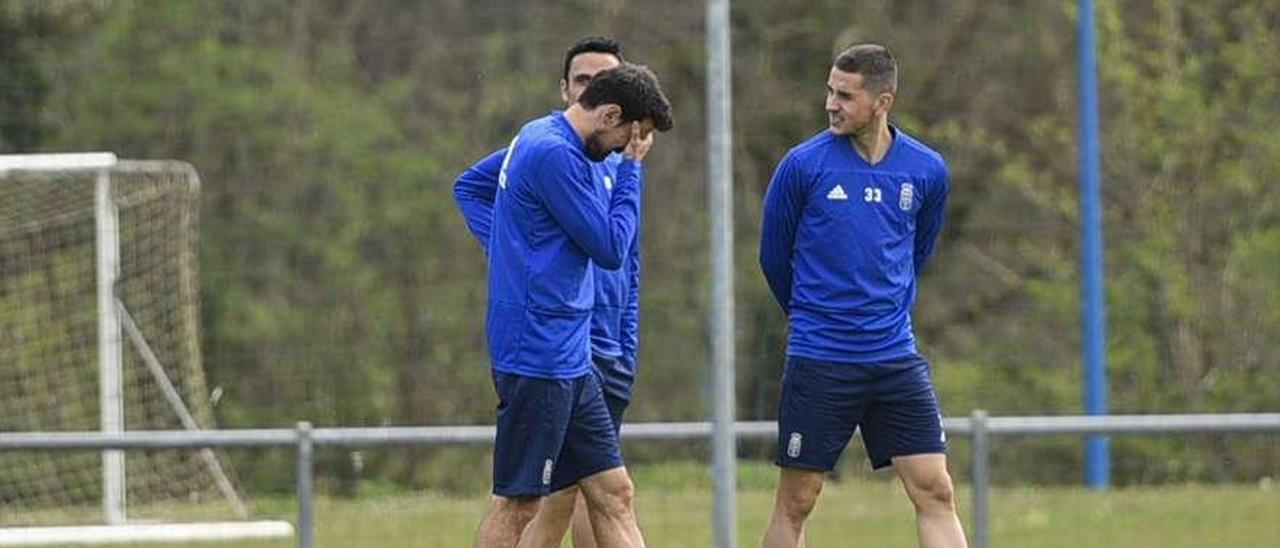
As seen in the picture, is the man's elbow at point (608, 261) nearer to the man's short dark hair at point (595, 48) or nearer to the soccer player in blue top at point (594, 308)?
the soccer player in blue top at point (594, 308)

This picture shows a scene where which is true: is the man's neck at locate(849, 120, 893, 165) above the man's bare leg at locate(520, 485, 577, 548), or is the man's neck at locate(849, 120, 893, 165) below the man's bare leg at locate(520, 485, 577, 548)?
above

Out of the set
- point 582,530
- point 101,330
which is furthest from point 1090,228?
point 582,530

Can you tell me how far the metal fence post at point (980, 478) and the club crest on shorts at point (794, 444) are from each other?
173 cm

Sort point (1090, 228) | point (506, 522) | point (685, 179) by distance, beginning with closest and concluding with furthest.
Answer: point (506, 522), point (1090, 228), point (685, 179)

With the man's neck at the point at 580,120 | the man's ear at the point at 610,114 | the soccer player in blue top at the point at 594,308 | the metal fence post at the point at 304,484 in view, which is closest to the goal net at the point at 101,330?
the metal fence post at the point at 304,484

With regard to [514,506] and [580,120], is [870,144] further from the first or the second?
[514,506]

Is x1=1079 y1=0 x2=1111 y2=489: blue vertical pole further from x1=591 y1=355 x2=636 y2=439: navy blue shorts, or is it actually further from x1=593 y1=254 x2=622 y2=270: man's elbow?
x1=593 y1=254 x2=622 y2=270: man's elbow

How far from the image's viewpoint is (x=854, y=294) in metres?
8.87

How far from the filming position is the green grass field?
13008mm

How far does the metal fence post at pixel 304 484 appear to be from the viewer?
10703 mm

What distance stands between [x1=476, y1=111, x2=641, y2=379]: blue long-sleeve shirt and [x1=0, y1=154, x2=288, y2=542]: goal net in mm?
8770

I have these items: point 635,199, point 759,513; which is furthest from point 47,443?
point 759,513

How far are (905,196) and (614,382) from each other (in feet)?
3.82

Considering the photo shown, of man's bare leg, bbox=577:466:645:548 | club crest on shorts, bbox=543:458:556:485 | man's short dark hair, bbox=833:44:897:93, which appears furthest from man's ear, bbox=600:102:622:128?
man's bare leg, bbox=577:466:645:548
